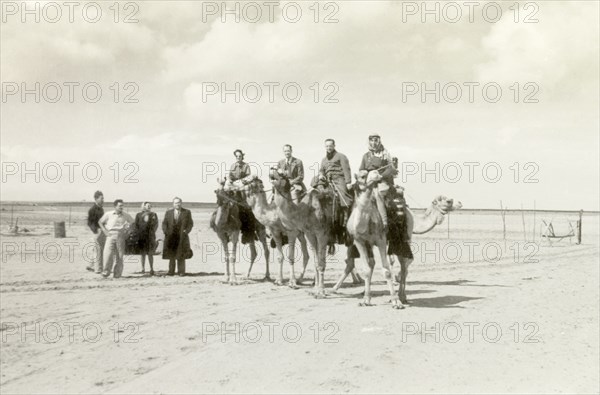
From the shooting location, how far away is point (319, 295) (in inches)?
501

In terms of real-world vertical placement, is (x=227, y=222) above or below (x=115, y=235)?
above

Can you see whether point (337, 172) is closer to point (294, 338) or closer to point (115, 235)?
point (294, 338)

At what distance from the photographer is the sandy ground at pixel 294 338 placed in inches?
308

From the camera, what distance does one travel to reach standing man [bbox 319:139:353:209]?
13.5m

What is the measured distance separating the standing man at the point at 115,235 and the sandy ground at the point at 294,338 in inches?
40.1

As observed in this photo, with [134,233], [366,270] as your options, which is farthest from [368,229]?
[134,233]

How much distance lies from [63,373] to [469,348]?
5920mm

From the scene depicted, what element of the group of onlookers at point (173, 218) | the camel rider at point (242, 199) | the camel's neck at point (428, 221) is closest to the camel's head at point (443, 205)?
the camel's neck at point (428, 221)

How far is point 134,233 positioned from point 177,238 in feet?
4.10

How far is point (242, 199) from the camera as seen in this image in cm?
1617

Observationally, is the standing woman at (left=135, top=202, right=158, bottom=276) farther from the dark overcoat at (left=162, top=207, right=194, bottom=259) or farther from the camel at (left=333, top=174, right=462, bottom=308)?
the camel at (left=333, top=174, right=462, bottom=308)

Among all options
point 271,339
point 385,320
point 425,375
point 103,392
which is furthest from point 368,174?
point 103,392

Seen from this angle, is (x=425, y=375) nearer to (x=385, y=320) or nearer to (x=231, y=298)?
(x=385, y=320)

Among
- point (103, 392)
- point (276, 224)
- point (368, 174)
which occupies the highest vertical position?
point (368, 174)
